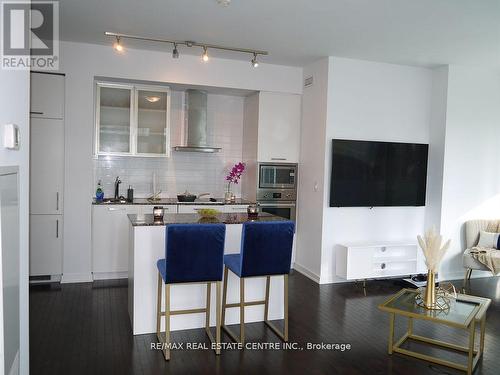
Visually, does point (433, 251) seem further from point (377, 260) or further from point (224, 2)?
point (224, 2)

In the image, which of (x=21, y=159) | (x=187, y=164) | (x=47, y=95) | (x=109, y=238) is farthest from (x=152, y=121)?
(x=21, y=159)

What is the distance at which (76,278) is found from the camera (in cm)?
505

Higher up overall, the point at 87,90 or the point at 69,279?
the point at 87,90

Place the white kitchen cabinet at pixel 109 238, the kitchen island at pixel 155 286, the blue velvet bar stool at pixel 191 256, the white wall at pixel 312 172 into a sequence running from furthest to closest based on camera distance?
1. the white wall at pixel 312 172
2. the white kitchen cabinet at pixel 109 238
3. the kitchen island at pixel 155 286
4. the blue velvet bar stool at pixel 191 256

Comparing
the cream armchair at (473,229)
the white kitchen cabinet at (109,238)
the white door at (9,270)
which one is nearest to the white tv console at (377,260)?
the cream armchair at (473,229)

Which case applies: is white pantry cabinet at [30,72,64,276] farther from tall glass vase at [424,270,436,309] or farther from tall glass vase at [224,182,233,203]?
tall glass vase at [424,270,436,309]

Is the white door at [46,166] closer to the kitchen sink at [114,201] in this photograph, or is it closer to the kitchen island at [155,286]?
the kitchen sink at [114,201]

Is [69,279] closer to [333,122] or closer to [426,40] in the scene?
[333,122]

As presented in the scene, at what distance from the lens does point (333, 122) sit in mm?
Result: 5250

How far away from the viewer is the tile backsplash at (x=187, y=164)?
18.6ft

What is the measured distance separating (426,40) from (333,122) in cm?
140

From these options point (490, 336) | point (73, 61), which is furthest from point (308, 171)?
point (73, 61)

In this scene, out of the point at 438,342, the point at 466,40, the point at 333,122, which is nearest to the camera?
the point at 438,342

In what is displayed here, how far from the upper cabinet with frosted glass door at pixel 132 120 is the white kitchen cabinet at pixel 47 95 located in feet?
1.52
